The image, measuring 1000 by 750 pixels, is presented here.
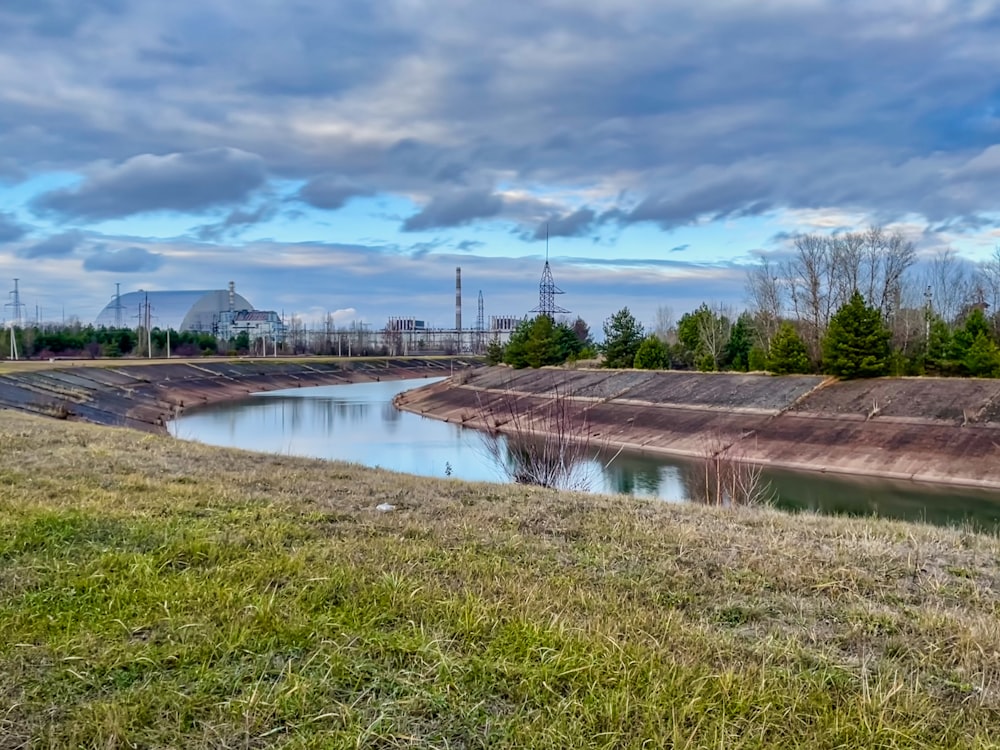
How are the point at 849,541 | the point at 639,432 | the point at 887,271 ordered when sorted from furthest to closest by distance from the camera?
the point at 887,271 < the point at 639,432 < the point at 849,541

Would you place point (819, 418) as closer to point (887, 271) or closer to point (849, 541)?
point (887, 271)

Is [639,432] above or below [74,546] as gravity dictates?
below

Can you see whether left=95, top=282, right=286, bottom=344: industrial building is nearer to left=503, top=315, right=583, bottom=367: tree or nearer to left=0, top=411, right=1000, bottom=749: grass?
left=503, top=315, right=583, bottom=367: tree

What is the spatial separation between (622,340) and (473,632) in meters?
42.1

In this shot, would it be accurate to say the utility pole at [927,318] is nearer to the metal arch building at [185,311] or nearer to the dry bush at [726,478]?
the dry bush at [726,478]

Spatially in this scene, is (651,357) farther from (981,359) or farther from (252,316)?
(252,316)

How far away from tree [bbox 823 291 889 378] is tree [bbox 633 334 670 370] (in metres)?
11.6

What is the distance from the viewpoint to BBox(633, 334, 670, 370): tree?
42.0 meters

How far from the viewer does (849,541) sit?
561 cm

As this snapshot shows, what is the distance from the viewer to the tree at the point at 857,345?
30297 millimetres

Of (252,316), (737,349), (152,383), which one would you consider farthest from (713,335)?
(252,316)

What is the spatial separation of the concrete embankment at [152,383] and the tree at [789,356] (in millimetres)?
28344

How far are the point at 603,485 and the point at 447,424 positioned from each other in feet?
61.4

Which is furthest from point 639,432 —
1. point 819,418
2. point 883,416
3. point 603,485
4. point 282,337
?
point 282,337
